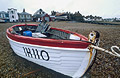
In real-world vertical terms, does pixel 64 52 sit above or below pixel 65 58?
above

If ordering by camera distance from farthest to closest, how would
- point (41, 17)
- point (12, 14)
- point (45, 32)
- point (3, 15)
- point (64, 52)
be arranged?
point (12, 14), point (3, 15), point (41, 17), point (45, 32), point (64, 52)

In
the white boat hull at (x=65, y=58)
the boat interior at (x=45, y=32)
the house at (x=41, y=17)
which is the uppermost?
the house at (x=41, y=17)

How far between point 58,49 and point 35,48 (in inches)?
38.4

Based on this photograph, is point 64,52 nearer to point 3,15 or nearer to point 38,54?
point 38,54

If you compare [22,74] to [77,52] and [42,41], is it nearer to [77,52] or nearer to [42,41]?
[42,41]

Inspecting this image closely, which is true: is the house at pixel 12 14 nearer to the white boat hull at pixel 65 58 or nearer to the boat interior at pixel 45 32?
the boat interior at pixel 45 32

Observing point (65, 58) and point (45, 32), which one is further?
point (45, 32)

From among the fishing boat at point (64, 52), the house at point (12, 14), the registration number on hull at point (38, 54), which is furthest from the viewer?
the house at point (12, 14)

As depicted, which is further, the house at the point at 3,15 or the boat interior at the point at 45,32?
the house at the point at 3,15

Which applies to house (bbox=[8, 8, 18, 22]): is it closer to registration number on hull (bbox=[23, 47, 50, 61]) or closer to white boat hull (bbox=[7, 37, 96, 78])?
registration number on hull (bbox=[23, 47, 50, 61])

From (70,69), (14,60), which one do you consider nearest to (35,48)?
(70,69)

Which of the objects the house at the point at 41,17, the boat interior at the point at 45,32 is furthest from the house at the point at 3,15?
the boat interior at the point at 45,32

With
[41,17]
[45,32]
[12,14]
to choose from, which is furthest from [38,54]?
[12,14]

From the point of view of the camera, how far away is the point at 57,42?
254cm
